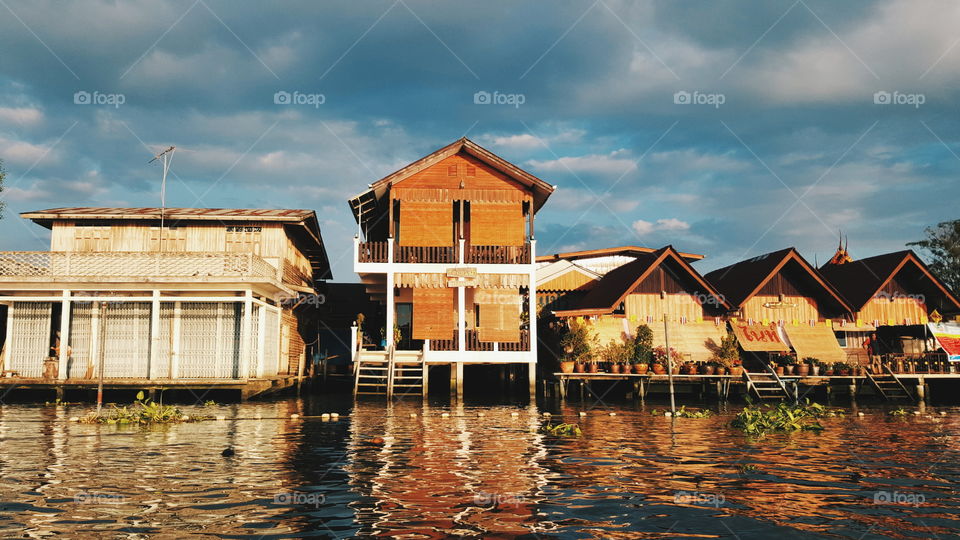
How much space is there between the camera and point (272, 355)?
28844 mm

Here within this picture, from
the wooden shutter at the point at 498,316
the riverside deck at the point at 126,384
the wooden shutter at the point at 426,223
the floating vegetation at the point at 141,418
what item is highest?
the wooden shutter at the point at 426,223

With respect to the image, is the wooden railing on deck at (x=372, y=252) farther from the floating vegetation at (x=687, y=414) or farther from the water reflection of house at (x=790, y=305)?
the water reflection of house at (x=790, y=305)

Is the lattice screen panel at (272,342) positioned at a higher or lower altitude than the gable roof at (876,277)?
lower

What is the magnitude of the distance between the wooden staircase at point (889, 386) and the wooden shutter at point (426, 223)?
1898cm

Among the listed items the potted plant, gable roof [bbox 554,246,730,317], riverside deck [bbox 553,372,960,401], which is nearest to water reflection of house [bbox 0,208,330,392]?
the potted plant

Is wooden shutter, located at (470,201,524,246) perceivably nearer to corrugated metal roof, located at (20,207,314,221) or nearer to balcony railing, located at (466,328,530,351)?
balcony railing, located at (466,328,530,351)

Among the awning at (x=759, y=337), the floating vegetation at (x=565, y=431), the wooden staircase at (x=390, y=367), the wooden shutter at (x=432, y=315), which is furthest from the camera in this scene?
the awning at (x=759, y=337)

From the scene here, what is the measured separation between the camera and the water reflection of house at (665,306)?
3064cm

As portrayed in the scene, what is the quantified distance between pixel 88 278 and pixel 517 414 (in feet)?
53.2

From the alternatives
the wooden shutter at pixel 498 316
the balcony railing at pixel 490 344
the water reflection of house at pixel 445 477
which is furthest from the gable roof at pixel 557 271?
the water reflection of house at pixel 445 477

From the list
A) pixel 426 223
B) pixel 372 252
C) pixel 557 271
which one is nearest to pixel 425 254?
pixel 426 223

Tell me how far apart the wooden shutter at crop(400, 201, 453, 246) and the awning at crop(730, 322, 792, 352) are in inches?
559

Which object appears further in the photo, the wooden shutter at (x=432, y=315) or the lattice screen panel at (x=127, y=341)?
the wooden shutter at (x=432, y=315)

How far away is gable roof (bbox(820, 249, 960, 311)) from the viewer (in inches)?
1320
